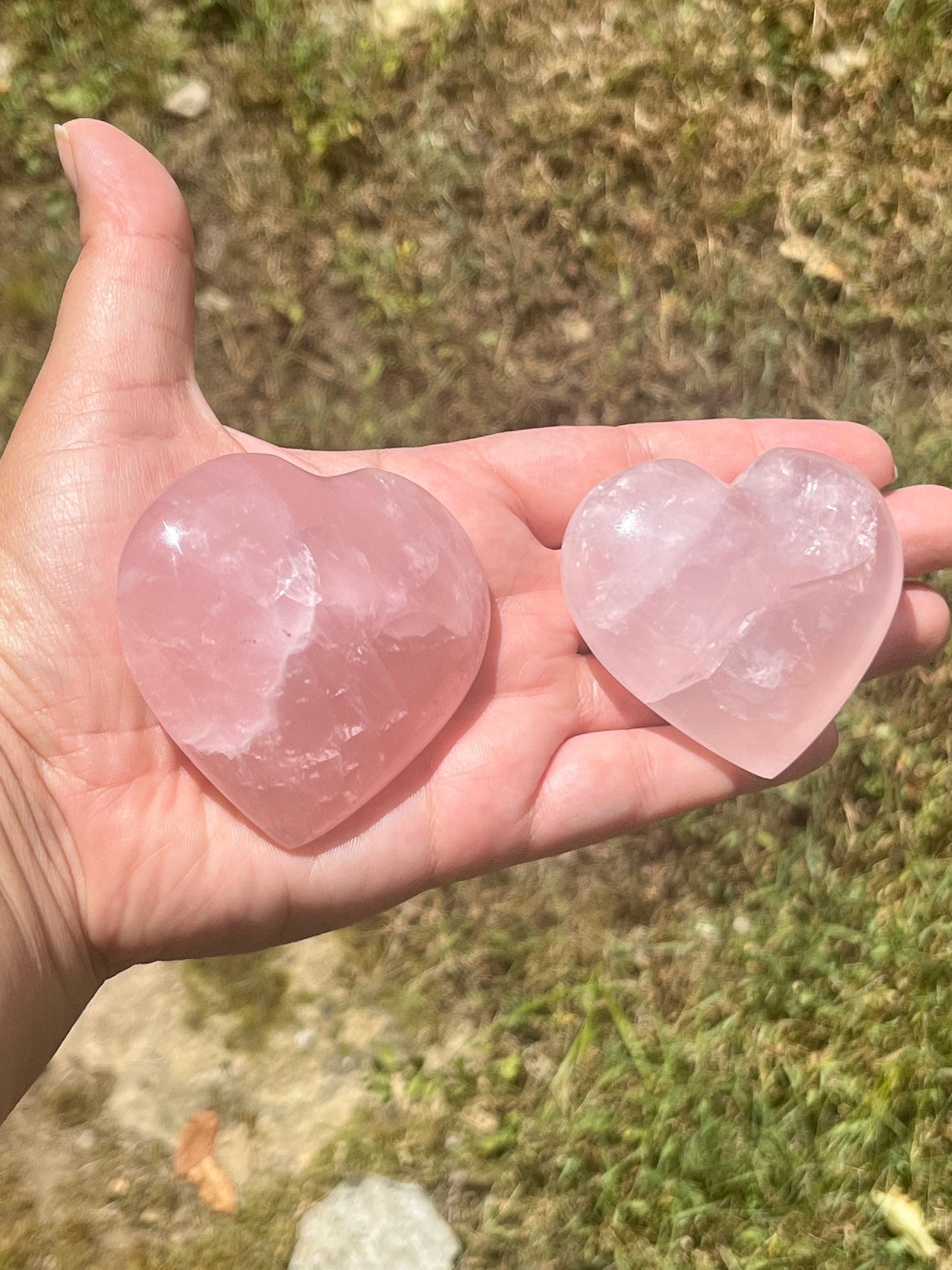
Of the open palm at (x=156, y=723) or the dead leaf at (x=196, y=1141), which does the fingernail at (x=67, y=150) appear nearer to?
the open palm at (x=156, y=723)

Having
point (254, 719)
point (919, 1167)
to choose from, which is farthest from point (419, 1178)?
point (254, 719)

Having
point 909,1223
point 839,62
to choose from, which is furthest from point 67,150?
point 909,1223

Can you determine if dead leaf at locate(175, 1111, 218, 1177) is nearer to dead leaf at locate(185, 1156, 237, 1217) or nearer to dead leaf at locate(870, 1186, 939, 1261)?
dead leaf at locate(185, 1156, 237, 1217)

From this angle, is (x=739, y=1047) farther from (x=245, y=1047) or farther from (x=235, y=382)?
(x=235, y=382)

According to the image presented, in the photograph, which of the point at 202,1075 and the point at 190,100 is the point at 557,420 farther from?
the point at 202,1075

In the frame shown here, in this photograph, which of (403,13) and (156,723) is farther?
(403,13)

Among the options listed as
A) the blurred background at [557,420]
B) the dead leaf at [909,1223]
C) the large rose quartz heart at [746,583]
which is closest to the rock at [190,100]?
the blurred background at [557,420]

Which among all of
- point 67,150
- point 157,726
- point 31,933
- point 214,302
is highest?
point 67,150
